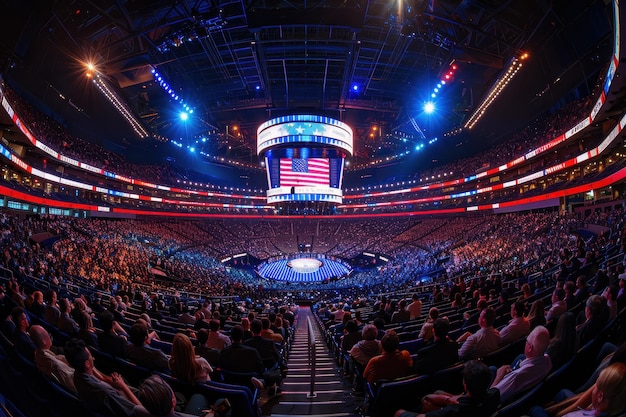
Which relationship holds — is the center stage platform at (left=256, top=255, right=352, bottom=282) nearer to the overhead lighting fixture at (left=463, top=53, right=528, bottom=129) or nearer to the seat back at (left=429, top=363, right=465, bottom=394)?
the overhead lighting fixture at (left=463, top=53, right=528, bottom=129)

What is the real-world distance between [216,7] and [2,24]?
1191 centimetres

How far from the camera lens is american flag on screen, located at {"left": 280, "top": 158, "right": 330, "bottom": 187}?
3834 cm

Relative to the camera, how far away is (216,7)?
1862 centimetres

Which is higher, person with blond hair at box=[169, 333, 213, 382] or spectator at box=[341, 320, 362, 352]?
person with blond hair at box=[169, 333, 213, 382]

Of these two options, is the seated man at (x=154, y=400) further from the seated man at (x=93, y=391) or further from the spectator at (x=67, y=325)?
the spectator at (x=67, y=325)

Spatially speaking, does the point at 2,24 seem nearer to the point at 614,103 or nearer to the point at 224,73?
the point at 224,73

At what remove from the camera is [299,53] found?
2534cm

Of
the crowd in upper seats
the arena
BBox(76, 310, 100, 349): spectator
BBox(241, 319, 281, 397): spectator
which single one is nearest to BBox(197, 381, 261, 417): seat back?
the arena

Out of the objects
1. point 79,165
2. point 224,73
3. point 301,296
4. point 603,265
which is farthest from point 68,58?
point 603,265

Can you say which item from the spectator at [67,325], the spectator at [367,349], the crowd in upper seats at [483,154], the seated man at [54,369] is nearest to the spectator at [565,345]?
the spectator at [367,349]

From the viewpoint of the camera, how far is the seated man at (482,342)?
178 inches

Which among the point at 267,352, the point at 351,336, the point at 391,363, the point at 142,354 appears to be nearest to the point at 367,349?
the point at 391,363

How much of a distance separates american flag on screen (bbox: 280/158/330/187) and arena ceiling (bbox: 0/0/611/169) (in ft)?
18.3

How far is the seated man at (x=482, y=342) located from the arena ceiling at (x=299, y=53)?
58.0 feet
